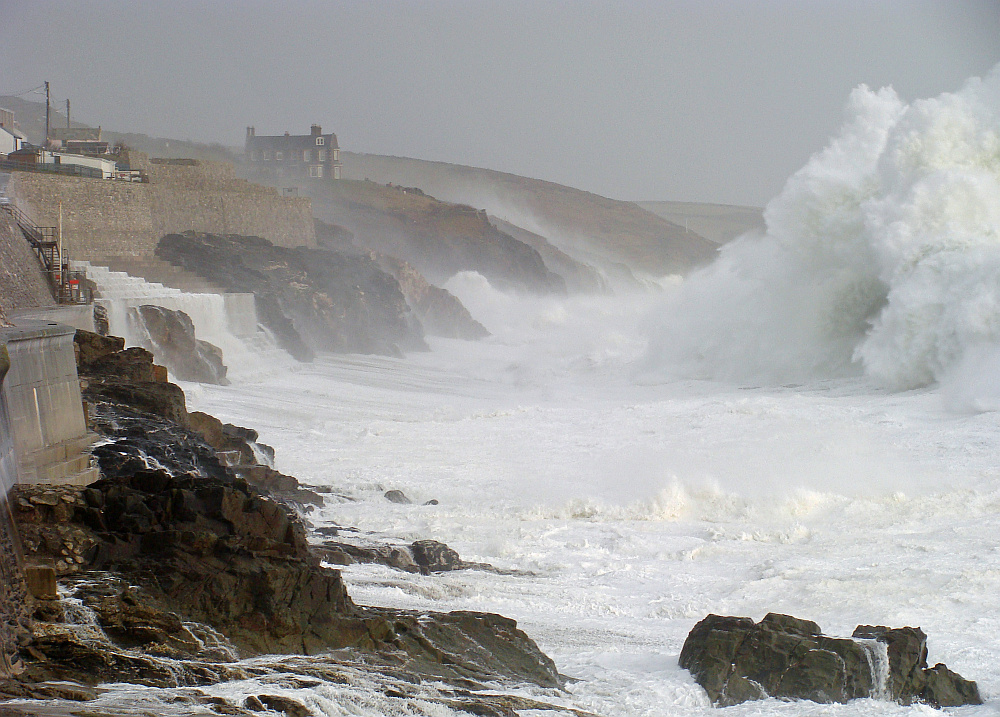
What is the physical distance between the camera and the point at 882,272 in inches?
845

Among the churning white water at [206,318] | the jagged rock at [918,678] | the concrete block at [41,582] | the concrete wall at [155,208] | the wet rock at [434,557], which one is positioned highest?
the concrete wall at [155,208]

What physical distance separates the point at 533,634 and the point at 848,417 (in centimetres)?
952

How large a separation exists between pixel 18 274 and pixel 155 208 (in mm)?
10811

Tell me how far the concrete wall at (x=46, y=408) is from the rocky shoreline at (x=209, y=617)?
74cm

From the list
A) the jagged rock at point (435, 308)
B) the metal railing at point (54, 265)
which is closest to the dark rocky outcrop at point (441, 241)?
the jagged rock at point (435, 308)

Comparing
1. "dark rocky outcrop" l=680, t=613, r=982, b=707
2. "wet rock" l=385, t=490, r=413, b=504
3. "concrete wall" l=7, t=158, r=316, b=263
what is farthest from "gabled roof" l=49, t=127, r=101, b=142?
"dark rocky outcrop" l=680, t=613, r=982, b=707

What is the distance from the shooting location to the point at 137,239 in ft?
78.9

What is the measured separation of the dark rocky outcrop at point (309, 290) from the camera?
25844 millimetres

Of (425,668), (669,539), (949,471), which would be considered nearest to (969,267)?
(949,471)

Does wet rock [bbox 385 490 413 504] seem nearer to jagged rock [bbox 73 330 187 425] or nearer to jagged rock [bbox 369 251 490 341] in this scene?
jagged rock [bbox 73 330 187 425]

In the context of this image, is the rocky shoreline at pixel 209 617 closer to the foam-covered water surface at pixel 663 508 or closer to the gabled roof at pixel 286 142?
the foam-covered water surface at pixel 663 508

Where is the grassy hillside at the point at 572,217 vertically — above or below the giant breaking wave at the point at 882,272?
above

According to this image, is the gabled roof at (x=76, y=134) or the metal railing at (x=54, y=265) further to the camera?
the gabled roof at (x=76, y=134)

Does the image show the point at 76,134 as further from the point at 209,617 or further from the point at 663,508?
the point at 209,617
